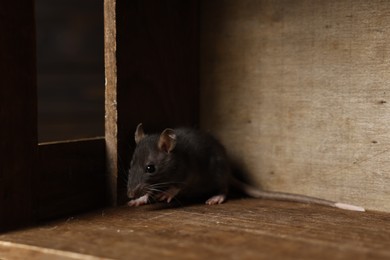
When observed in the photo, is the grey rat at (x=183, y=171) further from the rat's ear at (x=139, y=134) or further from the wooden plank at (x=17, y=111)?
the wooden plank at (x=17, y=111)

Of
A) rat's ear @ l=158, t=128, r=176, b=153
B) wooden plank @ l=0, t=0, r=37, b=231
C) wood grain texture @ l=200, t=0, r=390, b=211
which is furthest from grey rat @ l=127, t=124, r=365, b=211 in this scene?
wooden plank @ l=0, t=0, r=37, b=231

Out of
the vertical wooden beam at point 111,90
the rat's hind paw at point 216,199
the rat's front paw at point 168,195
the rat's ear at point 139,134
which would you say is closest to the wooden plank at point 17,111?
the vertical wooden beam at point 111,90

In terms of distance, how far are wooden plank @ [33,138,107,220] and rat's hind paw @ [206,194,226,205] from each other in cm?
42

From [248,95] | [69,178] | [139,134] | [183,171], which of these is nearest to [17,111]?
[69,178]

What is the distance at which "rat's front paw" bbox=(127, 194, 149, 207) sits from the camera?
90.2 inches

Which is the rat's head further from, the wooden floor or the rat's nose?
the wooden floor

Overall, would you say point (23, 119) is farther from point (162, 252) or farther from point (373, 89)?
point (373, 89)

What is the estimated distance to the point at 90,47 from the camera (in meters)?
Answer: 3.84

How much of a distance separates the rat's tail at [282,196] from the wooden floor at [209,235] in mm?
62

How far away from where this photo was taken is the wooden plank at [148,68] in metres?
2.27

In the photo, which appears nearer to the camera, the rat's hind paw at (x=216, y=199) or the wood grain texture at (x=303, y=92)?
the wood grain texture at (x=303, y=92)

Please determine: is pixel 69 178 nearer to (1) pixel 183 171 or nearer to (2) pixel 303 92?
(1) pixel 183 171

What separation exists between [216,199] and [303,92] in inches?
22.4

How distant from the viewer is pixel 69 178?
2156mm
